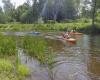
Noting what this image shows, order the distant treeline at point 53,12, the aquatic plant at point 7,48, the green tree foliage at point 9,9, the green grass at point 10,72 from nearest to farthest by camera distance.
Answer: the green grass at point 10,72, the aquatic plant at point 7,48, the distant treeline at point 53,12, the green tree foliage at point 9,9

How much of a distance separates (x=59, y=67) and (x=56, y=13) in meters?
49.4

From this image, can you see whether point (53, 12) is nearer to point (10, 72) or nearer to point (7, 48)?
point (7, 48)

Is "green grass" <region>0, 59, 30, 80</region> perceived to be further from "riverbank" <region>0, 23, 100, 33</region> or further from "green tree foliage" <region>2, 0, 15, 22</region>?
"green tree foliage" <region>2, 0, 15, 22</region>

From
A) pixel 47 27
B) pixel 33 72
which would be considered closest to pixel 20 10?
pixel 47 27

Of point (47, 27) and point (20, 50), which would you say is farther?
point (47, 27)

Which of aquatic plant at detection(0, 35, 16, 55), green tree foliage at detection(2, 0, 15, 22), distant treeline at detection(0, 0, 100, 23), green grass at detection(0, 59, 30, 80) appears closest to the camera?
green grass at detection(0, 59, 30, 80)

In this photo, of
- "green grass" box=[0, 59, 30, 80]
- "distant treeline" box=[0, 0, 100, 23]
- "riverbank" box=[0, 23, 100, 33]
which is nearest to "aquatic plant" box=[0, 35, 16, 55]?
"green grass" box=[0, 59, 30, 80]

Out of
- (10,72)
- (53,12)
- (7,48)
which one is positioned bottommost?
(10,72)

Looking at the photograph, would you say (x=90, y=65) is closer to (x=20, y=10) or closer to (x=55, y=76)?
(x=55, y=76)

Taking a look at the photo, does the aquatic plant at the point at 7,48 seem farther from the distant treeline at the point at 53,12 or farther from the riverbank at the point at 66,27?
the distant treeline at the point at 53,12

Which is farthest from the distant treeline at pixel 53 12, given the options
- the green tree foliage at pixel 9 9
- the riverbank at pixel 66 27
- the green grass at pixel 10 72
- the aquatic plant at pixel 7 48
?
the green grass at pixel 10 72

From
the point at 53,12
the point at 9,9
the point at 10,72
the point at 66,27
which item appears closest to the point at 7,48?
the point at 10,72

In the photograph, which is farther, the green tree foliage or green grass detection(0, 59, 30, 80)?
the green tree foliage

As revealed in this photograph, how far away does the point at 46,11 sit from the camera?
2468 inches
